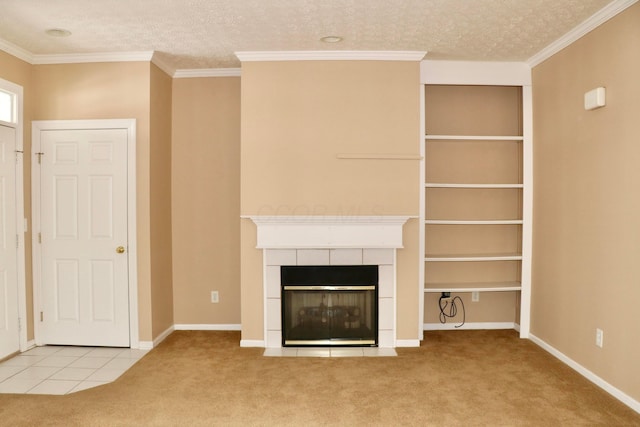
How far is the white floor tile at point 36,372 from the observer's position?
11.1 ft

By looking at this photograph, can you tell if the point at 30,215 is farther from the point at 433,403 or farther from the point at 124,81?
the point at 433,403

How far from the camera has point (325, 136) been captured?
395 centimetres

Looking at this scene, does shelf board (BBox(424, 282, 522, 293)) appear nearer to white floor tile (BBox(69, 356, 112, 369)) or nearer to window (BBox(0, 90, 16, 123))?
→ white floor tile (BBox(69, 356, 112, 369))

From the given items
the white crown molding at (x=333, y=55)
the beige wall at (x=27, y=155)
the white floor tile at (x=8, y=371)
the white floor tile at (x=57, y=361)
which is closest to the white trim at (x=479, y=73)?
the white crown molding at (x=333, y=55)

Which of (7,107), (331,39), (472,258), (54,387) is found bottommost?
(54,387)

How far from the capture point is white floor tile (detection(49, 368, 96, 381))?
337 cm

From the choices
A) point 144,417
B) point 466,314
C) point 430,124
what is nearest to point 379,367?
point 466,314

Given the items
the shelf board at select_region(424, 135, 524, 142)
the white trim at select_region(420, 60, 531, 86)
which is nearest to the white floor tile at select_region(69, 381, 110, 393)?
the shelf board at select_region(424, 135, 524, 142)

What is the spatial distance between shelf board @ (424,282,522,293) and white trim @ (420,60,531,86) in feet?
6.11

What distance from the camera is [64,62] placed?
3.98m

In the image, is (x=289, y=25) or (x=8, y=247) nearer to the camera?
(x=289, y=25)

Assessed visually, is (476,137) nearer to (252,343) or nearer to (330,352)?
(330,352)

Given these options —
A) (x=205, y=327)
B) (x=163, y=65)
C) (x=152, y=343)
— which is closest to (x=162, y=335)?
(x=152, y=343)

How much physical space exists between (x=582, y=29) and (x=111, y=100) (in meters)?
3.78
